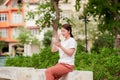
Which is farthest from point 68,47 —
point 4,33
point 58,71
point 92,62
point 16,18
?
point 4,33

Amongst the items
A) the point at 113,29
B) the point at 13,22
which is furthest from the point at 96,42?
the point at 113,29

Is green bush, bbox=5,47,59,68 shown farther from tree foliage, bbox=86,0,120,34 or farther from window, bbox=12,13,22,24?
window, bbox=12,13,22,24

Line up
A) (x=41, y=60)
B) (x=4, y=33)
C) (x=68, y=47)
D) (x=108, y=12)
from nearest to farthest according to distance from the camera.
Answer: (x=68, y=47) < (x=41, y=60) < (x=108, y=12) < (x=4, y=33)

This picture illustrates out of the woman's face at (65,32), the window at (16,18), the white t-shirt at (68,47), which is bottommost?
the window at (16,18)

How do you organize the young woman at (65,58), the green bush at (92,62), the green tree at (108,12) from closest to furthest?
1. the young woman at (65,58)
2. the green bush at (92,62)
3. the green tree at (108,12)

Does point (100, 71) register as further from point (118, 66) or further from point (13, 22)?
point (13, 22)

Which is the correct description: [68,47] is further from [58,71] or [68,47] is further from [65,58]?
[58,71]

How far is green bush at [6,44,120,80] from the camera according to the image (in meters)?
14.4

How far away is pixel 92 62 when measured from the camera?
15766mm

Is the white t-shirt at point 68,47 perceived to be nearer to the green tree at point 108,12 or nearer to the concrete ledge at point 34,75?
the concrete ledge at point 34,75

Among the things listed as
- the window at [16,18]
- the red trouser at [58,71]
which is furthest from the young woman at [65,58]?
the window at [16,18]

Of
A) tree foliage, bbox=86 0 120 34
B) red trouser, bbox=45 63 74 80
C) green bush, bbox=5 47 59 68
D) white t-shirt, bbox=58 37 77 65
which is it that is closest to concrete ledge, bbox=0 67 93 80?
red trouser, bbox=45 63 74 80

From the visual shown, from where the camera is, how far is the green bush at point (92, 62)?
1439 cm

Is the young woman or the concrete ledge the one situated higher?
the young woman
